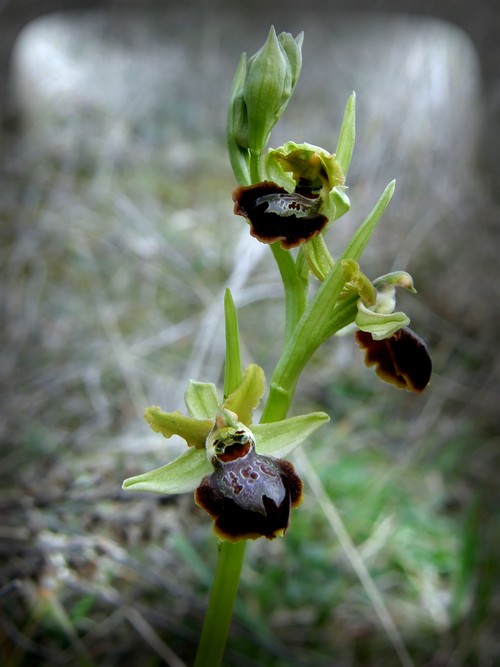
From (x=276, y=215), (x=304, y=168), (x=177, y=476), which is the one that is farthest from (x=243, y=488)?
(x=304, y=168)

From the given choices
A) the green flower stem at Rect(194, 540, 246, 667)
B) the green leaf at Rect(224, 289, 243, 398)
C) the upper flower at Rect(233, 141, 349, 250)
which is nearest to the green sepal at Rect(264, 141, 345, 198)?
the upper flower at Rect(233, 141, 349, 250)

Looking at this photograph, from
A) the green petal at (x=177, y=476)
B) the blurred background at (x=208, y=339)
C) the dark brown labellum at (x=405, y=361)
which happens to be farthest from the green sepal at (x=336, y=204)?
the blurred background at (x=208, y=339)

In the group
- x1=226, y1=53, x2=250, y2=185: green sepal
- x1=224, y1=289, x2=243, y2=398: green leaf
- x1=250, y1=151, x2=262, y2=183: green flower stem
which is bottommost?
x1=224, y1=289, x2=243, y2=398: green leaf

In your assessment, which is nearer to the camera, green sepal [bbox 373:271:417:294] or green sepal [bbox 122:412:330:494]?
green sepal [bbox 122:412:330:494]

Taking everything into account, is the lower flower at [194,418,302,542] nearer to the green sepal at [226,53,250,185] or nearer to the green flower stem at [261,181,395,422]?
the green flower stem at [261,181,395,422]

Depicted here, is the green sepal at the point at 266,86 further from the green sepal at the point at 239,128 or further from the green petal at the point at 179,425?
the green petal at the point at 179,425

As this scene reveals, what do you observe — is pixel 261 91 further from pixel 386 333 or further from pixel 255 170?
pixel 386 333
